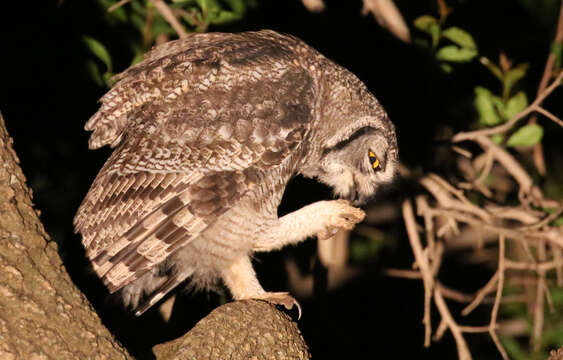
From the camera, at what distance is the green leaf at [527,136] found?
312 cm

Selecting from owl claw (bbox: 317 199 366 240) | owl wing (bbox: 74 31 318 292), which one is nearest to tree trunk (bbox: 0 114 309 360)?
owl wing (bbox: 74 31 318 292)

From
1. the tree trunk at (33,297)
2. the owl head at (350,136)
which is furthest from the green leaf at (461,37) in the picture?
the tree trunk at (33,297)

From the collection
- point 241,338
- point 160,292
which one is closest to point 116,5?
point 160,292

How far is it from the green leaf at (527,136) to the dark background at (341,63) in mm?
438

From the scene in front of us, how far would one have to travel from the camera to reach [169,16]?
316 centimetres

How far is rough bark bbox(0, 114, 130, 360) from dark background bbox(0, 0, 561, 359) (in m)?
0.56

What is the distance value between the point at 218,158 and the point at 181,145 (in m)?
0.15

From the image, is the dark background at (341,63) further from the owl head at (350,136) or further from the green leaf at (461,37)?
the owl head at (350,136)

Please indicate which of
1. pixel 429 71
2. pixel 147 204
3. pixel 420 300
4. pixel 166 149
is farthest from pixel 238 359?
pixel 420 300

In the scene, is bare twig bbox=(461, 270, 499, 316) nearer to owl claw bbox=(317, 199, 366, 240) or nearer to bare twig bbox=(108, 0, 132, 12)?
owl claw bbox=(317, 199, 366, 240)

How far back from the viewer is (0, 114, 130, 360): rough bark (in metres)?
1.38

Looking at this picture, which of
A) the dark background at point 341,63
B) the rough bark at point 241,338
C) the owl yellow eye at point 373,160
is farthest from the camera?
the dark background at point 341,63

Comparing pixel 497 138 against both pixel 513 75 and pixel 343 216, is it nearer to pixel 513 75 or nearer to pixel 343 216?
pixel 513 75

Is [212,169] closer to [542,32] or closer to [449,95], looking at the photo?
[449,95]
